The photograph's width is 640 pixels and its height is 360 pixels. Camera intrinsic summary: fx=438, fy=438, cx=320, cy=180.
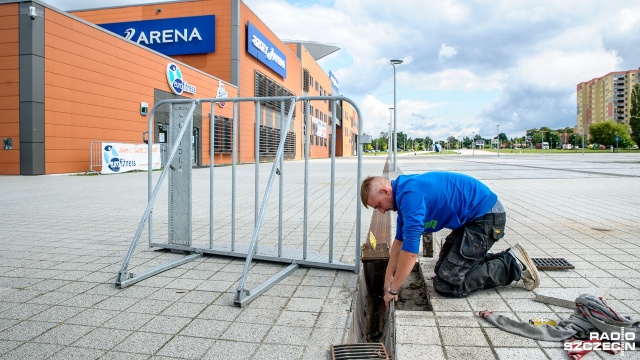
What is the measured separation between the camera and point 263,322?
2.95m

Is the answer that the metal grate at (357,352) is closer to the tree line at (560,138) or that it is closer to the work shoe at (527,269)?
the work shoe at (527,269)

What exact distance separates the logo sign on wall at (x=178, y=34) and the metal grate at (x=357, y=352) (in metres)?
31.7

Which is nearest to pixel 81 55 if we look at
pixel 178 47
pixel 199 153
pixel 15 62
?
pixel 15 62

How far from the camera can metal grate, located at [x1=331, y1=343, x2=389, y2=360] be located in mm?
2432

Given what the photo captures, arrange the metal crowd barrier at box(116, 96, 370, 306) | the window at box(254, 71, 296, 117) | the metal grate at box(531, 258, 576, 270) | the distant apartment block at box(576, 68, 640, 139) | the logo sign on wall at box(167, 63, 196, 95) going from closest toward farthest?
the metal grate at box(531, 258, 576, 270) → the metal crowd barrier at box(116, 96, 370, 306) → the logo sign on wall at box(167, 63, 196, 95) → the window at box(254, 71, 296, 117) → the distant apartment block at box(576, 68, 640, 139)

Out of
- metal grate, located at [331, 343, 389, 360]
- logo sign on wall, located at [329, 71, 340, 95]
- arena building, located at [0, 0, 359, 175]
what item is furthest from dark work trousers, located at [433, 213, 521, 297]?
logo sign on wall, located at [329, 71, 340, 95]

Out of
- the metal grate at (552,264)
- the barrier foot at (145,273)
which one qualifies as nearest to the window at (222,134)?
the barrier foot at (145,273)

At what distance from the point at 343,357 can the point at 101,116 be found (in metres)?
20.5

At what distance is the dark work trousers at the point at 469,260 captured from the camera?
3.36 meters

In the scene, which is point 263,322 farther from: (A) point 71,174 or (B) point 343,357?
(A) point 71,174

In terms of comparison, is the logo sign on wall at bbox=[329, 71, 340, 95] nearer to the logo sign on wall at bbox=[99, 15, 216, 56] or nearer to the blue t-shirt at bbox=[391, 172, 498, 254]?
the logo sign on wall at bbox=[99, 15, 216, 56]

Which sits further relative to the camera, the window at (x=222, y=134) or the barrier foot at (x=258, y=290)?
the window at (x=222, y=134)

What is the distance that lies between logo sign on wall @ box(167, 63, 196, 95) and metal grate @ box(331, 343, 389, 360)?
2449 centimetres

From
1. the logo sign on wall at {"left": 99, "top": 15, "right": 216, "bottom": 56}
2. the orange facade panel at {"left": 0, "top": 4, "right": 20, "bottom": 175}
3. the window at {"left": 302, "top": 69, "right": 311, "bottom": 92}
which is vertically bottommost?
the orange facade panel at {"left": 0, "top": 4, "right": 20, "bottom": 175}
